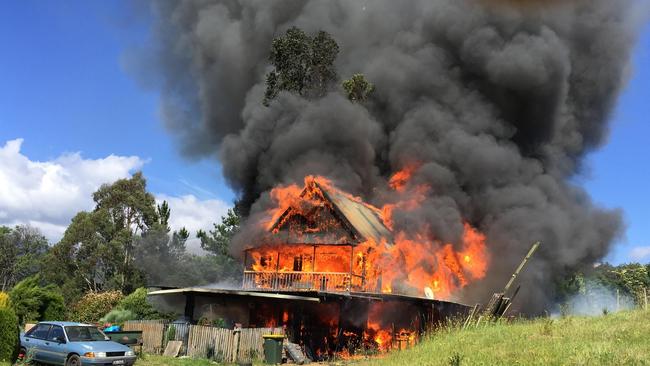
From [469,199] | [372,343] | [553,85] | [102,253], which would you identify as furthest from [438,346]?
[102,253]

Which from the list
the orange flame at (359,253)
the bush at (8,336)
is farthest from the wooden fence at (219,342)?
the orange flame at (359,253)

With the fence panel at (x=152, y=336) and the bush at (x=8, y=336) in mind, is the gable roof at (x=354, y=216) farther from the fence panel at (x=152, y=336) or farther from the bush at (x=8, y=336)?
the bush at (x=8, y=336)

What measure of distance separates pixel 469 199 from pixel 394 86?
38.3ft

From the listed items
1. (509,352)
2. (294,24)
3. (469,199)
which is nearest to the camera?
(509,352)

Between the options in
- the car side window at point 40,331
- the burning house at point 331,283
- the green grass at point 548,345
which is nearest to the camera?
the green grass at point 548,345

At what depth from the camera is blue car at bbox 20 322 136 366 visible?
14484mm

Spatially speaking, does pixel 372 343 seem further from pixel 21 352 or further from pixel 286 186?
pixel 21 352

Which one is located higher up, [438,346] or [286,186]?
[286,186]

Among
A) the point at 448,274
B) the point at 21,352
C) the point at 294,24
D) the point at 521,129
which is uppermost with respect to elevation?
the point at 294,24

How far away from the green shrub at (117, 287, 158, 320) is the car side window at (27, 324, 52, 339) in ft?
56.0

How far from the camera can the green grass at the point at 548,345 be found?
1165 cm

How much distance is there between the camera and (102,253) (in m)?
50.7

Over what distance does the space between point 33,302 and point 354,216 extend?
1681 cm

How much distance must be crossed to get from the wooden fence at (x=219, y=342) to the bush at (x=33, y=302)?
8.86 meters
